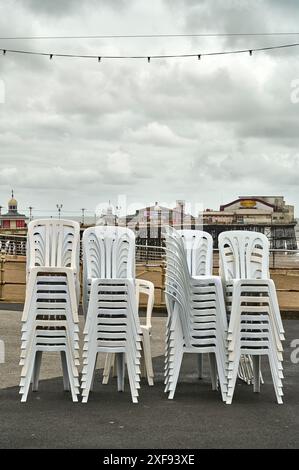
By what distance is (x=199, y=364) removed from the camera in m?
4.92

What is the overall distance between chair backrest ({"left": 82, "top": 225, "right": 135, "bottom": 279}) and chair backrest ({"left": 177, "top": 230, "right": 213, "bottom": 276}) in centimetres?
48

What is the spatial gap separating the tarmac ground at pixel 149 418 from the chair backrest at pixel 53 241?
88cm

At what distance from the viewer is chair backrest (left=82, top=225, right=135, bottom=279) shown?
4492 millimetres

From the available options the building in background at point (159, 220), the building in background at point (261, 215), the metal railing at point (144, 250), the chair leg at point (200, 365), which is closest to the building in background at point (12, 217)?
the building in background at point (261, 215)

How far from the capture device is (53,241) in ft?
14.7

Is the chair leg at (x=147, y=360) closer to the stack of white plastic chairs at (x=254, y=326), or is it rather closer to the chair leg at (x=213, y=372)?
the chair leg at (x=213, y=372)

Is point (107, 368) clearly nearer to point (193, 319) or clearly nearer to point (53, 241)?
point (193, 319)

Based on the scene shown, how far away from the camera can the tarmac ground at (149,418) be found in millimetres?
3207

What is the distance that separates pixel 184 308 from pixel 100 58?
283 inches

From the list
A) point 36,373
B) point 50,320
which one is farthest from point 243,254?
point 36,373

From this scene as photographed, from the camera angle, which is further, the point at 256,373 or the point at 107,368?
the point at 107,368

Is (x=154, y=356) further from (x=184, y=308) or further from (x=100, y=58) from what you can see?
(x=100, y=58)

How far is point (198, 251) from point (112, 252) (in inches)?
27.7

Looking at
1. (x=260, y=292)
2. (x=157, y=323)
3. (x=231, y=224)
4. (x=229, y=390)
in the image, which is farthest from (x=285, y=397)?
(x=231, y=224)
